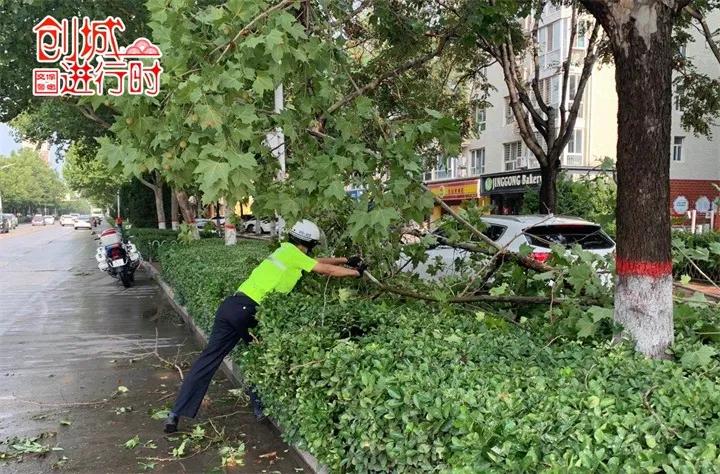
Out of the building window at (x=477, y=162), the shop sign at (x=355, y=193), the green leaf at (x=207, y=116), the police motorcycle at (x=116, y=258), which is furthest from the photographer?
the building window at (x=477, y=162)

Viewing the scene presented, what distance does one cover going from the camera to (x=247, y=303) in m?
4.80

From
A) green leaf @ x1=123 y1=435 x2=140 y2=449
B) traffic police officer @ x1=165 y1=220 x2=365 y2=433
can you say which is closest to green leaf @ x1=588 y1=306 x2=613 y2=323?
traffic police officer @ x1=165 y1=220 x2=365 y2=433

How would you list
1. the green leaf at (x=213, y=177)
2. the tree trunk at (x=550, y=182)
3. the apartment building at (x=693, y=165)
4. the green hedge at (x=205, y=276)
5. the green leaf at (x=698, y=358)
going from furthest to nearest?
the apartment building at (x=693, y=165) → the tree trunk at (x=550, y=182) → the green hedge at (x=205, y=276) → the green leaf at (x=213, y=177) → the green leaf at (x=698, y=358)

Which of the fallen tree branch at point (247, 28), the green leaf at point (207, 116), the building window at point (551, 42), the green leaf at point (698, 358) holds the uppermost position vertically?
the building window at point (551, 42)

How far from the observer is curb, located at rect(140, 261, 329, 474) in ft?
13.0

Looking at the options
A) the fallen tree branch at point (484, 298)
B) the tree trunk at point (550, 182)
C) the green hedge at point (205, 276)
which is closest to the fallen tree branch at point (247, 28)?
the fallen tree branch at point (484, 298)

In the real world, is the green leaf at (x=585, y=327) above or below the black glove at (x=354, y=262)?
below

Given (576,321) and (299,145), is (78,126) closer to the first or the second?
(299,145)

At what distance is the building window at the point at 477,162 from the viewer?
36.7 metres

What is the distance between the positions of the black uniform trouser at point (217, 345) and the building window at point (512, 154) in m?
30.2

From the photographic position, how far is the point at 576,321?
3762 millimetres

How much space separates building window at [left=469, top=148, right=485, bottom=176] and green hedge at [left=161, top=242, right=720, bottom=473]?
33099 millimetres

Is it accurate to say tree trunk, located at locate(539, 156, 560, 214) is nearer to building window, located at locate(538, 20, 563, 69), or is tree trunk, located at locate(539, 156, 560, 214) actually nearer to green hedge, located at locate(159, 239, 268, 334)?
green hedge, located at locate(159, 239, 268, 334)

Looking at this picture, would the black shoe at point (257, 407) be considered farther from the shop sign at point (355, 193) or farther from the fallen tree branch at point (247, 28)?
the fallen tree branch at point (247, 28)
